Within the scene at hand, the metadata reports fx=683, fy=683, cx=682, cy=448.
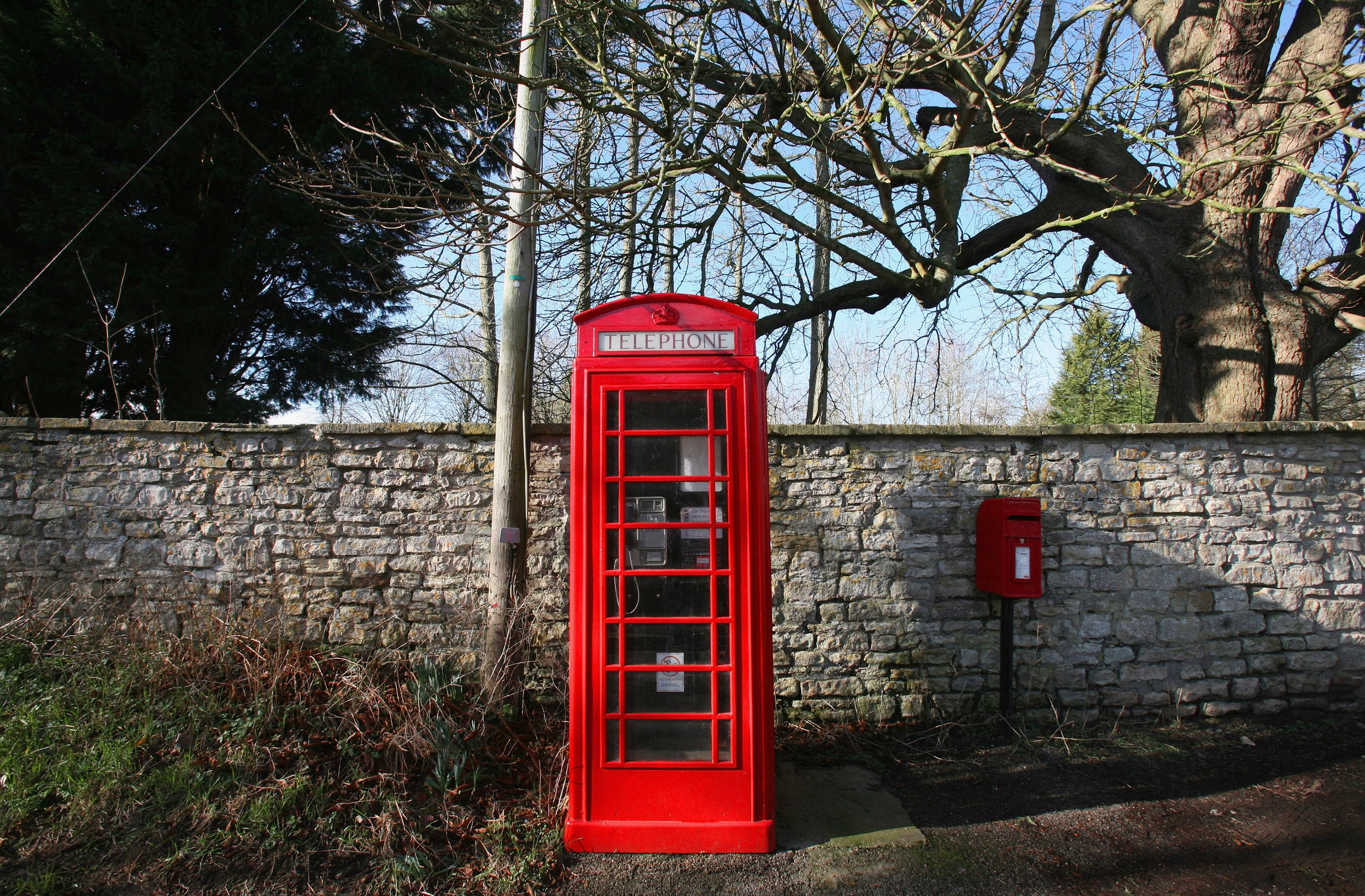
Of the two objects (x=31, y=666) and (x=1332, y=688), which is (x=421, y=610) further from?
(x=1332, y=688)

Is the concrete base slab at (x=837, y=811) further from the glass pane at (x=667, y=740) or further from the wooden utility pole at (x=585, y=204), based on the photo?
the wooden utility pole at (x=585, y=204)

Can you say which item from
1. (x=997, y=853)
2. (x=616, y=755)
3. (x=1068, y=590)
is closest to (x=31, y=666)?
(x=616, y=755)

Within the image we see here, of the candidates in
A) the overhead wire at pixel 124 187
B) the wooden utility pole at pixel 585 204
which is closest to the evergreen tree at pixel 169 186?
the overhead wire at pixel 124 187

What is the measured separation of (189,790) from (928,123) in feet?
25.9

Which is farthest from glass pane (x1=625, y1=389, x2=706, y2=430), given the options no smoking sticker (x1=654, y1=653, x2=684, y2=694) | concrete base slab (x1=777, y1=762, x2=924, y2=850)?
concrete base slab (x1=777, y1=762, x2=924, y2=850)

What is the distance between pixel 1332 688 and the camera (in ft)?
15.0

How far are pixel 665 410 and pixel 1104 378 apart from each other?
10026mm

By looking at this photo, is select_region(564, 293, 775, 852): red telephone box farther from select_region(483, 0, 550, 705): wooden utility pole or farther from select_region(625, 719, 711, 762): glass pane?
select_region(483, 0, 550, 705): wooden utility pole

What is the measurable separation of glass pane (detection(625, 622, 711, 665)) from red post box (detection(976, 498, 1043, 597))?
86.8 inches

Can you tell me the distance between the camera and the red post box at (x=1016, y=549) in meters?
4.20

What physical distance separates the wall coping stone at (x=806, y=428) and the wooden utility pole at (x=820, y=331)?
308 cm

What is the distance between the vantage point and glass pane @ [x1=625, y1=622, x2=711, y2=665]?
120 inches

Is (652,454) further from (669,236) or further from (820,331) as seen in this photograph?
(820,331)

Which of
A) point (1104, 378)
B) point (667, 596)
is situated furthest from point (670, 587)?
point (1104, 378)
